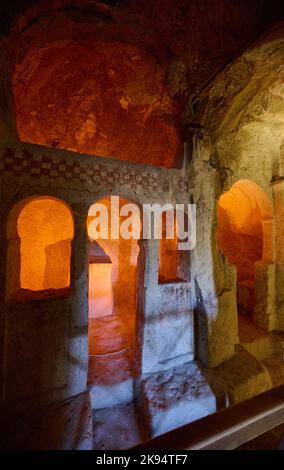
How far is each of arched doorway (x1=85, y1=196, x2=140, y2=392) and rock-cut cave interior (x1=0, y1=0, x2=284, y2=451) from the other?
105mm

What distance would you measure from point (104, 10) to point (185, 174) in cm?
337

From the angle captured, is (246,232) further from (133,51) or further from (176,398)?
(133,51)

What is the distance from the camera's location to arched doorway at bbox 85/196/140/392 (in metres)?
5.73

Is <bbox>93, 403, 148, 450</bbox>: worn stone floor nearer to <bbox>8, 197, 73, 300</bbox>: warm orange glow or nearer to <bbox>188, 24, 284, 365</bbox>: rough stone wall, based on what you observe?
<bbox>188, 24, 284, 365</bbox>: rough stone wall

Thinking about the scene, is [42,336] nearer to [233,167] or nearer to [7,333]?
[7,333]

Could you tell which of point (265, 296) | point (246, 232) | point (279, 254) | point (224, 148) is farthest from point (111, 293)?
point (224, 148)

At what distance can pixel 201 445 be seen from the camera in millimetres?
1201

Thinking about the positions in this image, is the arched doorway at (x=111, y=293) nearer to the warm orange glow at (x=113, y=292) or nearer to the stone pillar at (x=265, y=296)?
the warm orange glow at (x=113, y=292)

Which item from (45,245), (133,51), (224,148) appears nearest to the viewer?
(133,51)

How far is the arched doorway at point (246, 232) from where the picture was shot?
22.7ft

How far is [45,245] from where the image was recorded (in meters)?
8.27

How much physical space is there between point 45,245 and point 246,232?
7.26 meters

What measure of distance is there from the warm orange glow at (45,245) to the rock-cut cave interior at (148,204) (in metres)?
2.66

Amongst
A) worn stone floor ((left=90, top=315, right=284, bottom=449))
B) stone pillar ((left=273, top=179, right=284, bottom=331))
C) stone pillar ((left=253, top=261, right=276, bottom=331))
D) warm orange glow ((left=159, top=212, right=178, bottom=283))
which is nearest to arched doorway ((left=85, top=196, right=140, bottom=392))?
worn stone floor ((left=90, top=315, right=284, bottom=449))
